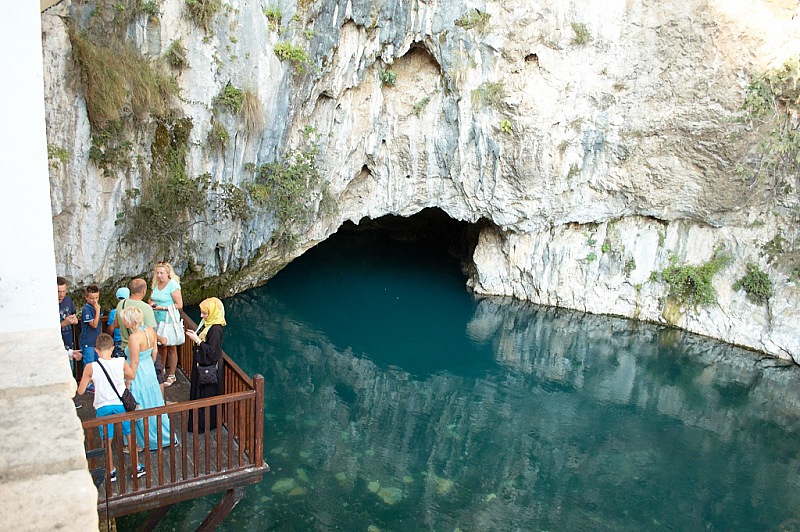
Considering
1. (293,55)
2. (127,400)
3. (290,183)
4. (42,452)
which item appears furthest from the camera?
(290,183)

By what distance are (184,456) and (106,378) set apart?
0.99 meters

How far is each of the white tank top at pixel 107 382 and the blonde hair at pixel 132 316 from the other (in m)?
0.38

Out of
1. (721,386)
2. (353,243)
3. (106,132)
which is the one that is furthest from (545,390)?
(353,243)

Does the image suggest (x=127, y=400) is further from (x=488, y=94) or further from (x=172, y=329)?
(x=488, y=94)

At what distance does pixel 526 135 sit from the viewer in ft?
52.5

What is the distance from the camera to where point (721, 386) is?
1355 cm

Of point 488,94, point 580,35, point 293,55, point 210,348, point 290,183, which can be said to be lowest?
point 210,348

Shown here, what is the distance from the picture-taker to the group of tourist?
17.4 ft

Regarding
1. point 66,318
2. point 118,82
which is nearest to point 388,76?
point 118,82

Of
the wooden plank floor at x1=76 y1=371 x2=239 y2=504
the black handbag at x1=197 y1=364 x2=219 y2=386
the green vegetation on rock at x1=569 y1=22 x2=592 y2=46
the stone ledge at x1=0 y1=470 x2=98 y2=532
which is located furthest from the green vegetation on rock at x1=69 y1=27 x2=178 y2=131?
the stone ledge at x1=0 y1=470 x2=98 y2=532

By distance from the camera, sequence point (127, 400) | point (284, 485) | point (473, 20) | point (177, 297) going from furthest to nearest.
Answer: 1. point (473, 20)
2. point (284, 485)
3. point (177, 297)
4. point (127, 400)

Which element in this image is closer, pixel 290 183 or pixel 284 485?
pixel 284 485

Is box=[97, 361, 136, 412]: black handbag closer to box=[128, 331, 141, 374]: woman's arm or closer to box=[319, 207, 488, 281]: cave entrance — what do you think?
box=[128, 331, 141, 374]: woman's arm

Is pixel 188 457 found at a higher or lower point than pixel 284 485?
higher
